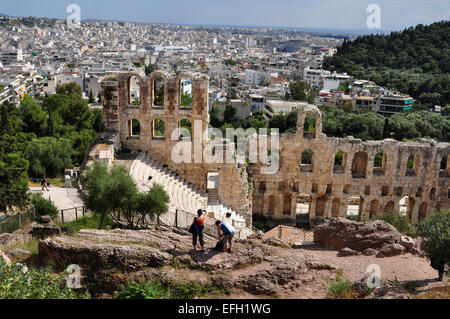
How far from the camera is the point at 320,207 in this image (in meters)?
28.8

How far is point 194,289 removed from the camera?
10945 mm

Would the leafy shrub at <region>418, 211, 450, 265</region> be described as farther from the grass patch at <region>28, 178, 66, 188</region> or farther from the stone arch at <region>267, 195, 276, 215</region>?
the grass patch at <region>28, 178, 66, 188</region>

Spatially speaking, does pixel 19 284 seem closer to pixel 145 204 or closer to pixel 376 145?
pixel 145 204

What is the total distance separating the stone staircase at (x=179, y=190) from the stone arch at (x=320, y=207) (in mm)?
6484

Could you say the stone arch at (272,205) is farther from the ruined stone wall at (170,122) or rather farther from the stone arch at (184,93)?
the stone arch at (184,93)

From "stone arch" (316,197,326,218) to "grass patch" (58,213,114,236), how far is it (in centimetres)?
1575

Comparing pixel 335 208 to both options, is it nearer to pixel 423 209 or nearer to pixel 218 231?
pixel 423 209

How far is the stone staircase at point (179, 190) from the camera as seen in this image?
21.9 m

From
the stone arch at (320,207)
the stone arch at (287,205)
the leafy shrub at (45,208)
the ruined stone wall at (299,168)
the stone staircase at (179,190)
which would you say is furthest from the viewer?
the stone arch at (287,205)

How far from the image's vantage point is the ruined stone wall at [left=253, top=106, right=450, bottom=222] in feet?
88.8

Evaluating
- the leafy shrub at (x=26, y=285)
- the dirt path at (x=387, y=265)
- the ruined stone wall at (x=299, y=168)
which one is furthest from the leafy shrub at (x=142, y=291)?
the ruined stone wall at (x=299, y=168)
